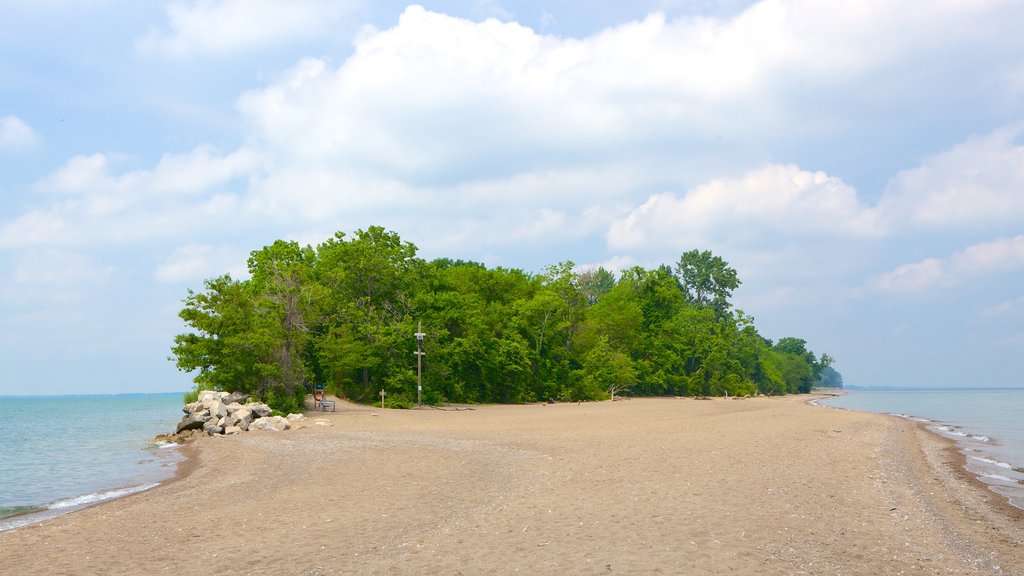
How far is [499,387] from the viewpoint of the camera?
6009 centimetres

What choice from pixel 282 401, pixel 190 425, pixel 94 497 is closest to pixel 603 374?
pixel 282 401

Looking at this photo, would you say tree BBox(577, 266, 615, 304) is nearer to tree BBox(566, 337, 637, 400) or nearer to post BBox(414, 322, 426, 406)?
tree BBox(566, 337, 637, 400)

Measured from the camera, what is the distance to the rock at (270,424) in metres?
32.8

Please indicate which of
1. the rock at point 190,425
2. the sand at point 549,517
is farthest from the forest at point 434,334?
the sand at point 549,517

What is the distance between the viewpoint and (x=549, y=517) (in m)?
11.9

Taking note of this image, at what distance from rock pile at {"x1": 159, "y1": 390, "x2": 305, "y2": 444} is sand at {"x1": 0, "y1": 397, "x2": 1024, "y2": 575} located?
10.0 m

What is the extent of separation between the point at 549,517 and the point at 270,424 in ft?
81.1

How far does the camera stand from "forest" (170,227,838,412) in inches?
1598

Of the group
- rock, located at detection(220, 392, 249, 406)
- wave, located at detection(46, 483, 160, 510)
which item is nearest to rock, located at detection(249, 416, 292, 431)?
rock, located at detection(220, 392, 249, 406)

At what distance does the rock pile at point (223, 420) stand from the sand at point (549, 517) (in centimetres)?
1004

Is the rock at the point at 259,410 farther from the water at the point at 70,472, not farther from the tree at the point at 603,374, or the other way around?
the tree at the point at 603,374

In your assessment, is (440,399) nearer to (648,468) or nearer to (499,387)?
(499,387)

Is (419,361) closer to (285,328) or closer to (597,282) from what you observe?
(285,328)

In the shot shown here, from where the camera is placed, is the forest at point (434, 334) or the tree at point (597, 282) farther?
the tree at point (597, 282)
